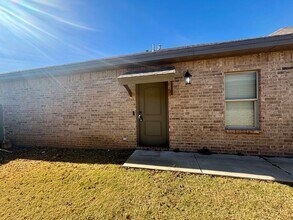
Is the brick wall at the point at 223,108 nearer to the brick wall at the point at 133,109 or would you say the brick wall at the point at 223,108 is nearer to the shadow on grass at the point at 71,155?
the brick wall at the point at 133,109

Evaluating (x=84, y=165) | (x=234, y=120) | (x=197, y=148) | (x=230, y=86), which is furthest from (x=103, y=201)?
(x=230, y=86)

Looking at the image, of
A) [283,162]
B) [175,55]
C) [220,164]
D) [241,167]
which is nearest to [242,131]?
[283,162]

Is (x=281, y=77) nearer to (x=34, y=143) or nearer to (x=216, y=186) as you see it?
(x=216, y=186)

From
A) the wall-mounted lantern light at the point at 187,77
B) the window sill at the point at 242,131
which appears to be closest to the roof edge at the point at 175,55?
the wall-mounted lantern light at the point at 187,77

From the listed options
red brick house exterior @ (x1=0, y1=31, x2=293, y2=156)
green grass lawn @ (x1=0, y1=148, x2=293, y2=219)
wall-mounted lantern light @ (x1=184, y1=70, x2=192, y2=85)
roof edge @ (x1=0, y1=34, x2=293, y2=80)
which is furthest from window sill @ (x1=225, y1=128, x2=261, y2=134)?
roof edge @ (x1=0, y1=34, x2=293, y2=80)

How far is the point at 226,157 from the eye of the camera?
13.1 feet

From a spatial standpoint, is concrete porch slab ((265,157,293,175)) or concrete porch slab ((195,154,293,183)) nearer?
concrete porch slab ((195,154,293,183))

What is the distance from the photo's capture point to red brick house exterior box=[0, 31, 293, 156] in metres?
3.99

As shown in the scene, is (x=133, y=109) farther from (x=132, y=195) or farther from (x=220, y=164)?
(x=220, y=164)

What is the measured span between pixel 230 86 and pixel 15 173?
255 inches

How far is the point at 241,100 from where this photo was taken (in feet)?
14.0

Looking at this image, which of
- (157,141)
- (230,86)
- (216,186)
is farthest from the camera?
(157,141)

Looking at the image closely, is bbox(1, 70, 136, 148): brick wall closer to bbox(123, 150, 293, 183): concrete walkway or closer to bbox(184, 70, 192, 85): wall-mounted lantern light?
bbox(123, 150, 293, 183): concrete walkway

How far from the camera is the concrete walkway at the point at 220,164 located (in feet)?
9.81
